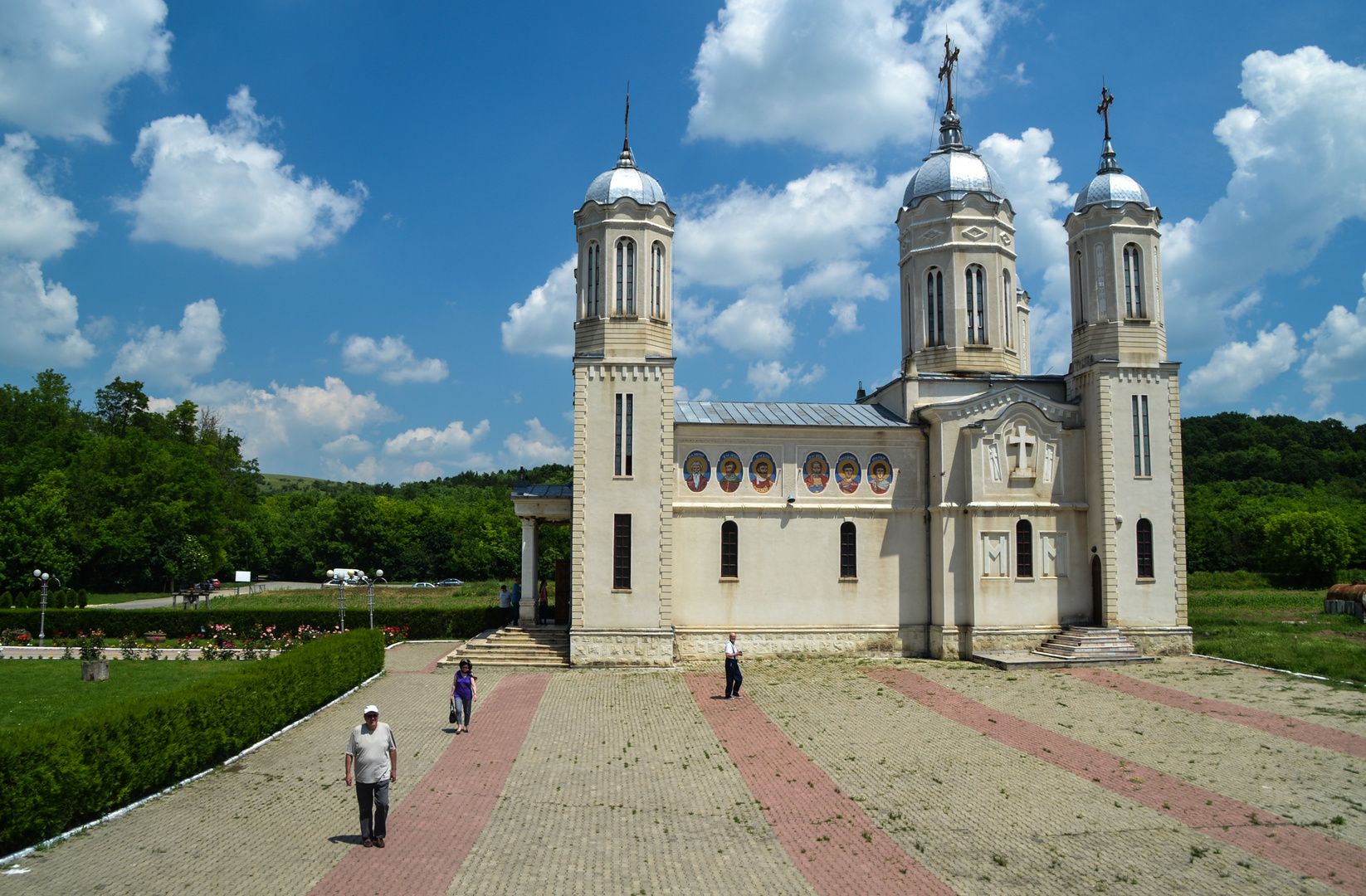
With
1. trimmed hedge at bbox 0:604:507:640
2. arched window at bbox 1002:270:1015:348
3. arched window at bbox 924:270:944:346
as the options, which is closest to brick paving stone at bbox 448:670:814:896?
trimmed hedge at bbox 0:604:507:640

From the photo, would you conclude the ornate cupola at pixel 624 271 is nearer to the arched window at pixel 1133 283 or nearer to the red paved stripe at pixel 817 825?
the red paved stripe at pixel 817 825

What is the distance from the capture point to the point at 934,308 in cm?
3027

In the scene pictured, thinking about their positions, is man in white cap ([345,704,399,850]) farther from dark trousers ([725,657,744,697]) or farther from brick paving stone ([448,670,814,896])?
dark trousers ([725,657,744,697])

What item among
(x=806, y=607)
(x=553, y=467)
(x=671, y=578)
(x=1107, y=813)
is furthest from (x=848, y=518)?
(x=553, y=467)

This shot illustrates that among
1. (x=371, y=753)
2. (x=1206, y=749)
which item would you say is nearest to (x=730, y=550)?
(x=1206, y=749)

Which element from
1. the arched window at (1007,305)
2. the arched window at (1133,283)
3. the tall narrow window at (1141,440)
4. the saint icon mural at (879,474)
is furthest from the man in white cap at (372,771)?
the arched window at (1133,283)

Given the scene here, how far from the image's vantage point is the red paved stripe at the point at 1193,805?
33.2ft

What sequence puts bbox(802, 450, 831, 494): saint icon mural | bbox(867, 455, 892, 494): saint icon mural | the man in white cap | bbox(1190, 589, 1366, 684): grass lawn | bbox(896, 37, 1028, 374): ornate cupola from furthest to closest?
bbox(896, 37, 1028, 374): ornate cupola < bbox(867, 455, 892, 494): saint icon mural < bbox(802, 450, 831, 494): saint icon mural < bbox(1190, 589, 1366, 684): grass lawn < the man in white cap

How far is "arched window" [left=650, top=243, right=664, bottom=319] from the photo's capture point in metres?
26.6

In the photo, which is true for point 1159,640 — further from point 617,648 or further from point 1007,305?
point 617,648

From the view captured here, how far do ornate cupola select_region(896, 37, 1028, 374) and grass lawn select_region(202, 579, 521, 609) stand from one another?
1075 inches

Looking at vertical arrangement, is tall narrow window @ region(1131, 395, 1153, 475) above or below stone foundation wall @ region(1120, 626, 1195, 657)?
above

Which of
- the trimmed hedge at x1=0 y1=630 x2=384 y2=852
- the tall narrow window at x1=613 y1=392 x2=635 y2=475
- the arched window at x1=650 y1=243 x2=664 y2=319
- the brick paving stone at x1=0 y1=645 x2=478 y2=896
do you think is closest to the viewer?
the brick paving stone at x1=0 y1=645 x2=478 y2=896

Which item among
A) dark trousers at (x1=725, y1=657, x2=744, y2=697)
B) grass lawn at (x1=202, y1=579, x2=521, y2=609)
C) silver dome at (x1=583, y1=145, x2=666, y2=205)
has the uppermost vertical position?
silver dome at (x1=583, y1=145, x2=666, y2=205)
